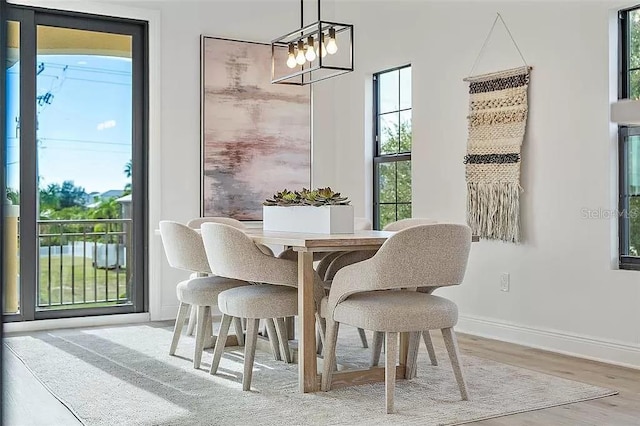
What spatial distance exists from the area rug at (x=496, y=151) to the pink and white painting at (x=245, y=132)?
1.83 meters

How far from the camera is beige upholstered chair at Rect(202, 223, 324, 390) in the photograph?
335cm

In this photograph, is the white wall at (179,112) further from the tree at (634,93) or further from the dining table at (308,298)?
the tree at (634,93)

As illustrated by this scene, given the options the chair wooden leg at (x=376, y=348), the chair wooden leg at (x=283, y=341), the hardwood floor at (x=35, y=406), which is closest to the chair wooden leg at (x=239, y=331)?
the chair wooden leg at (x=283, y=341)

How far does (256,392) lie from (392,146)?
3.19 metres

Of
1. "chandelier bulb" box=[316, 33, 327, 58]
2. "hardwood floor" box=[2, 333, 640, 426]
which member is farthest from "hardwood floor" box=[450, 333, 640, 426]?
"chandelier bulb" box=[316, 33, 327, 58]

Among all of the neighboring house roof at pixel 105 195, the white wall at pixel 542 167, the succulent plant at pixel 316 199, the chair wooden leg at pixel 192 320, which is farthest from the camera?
the neighboring house roof at pixel 105 195

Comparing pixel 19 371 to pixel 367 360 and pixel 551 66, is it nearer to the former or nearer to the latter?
pixel 367 360

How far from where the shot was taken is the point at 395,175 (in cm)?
603

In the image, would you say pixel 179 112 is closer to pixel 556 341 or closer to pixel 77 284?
pixel 77 284

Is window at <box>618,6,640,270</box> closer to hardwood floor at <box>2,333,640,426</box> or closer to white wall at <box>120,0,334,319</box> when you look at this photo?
hardwood floor at <box>2,333,640,426</box>

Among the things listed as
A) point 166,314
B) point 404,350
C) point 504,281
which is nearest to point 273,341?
point 404,350

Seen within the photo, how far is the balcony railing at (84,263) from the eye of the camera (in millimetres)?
5484

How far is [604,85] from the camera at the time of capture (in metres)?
4.15

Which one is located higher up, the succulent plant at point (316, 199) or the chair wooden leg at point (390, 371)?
the succulent plant at point (316, 199)
